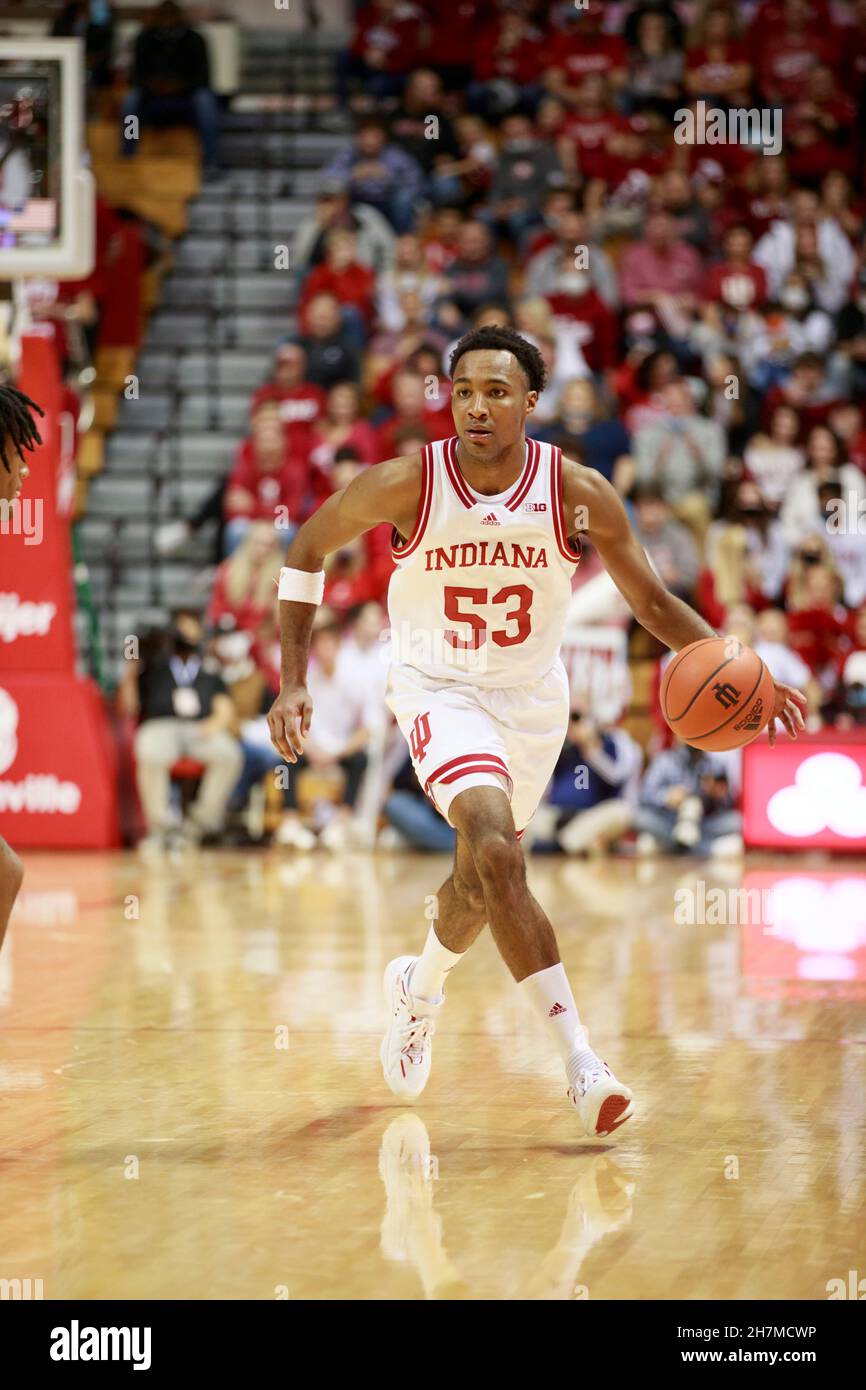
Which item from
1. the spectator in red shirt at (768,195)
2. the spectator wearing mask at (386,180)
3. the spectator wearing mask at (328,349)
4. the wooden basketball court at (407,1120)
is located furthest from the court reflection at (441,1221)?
the spectator wearing mask at (386,180)

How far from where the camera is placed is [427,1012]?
17.1ft

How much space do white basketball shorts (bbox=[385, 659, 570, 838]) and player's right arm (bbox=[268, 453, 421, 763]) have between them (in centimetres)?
28

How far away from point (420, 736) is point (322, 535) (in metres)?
0.61

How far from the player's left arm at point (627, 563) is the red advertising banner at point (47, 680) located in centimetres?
673

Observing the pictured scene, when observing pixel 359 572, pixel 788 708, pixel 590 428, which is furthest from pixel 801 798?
pixel 788 708

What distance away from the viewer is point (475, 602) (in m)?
5.03

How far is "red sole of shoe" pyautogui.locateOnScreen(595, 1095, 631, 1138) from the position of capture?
4.66m

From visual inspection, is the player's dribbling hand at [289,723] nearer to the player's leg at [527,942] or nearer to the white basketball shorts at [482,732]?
the white basketball shorts at [482,732]

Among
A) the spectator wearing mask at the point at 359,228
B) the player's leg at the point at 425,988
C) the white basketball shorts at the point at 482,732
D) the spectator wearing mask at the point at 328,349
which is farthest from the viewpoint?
the spectator wearing mask at the point at 359,228

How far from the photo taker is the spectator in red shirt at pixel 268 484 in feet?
41.9

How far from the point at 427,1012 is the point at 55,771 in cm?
685
